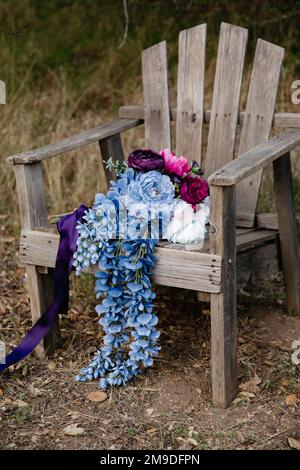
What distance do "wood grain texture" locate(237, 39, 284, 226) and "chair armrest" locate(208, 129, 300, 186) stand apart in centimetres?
14

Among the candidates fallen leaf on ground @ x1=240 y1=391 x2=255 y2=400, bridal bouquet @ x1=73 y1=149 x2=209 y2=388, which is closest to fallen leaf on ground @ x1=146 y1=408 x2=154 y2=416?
bridal bouquet @ x1=73 y1=149 x2=209 y2=388

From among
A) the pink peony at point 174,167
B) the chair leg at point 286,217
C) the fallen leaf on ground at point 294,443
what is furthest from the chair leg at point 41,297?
the fallen leaf on ground at point 294,443

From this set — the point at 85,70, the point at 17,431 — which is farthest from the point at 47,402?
A: the point at 85,70

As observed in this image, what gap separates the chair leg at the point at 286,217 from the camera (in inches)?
115

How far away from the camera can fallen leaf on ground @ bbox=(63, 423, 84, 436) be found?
2410 mm

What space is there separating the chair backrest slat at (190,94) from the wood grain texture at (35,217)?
73cm

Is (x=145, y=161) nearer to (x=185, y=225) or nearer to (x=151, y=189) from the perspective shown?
(x=151, y=189)

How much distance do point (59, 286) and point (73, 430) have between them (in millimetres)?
551

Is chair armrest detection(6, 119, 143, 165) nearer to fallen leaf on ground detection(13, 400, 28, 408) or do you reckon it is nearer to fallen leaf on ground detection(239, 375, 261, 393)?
fallen leaf on ground detection(13, 400, 28, 408)

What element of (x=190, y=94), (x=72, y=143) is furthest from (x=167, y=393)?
(x=190, y=94)

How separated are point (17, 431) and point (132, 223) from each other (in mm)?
801

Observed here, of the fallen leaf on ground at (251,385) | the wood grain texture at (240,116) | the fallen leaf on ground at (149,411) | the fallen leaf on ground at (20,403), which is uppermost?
the wood grain texture at (240,116)

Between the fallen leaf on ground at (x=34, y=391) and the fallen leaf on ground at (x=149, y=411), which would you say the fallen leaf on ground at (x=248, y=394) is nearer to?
the fallen leaf on ground at (x=149, y=411)

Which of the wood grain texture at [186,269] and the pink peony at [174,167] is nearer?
the wood grain texture at [186,269]
